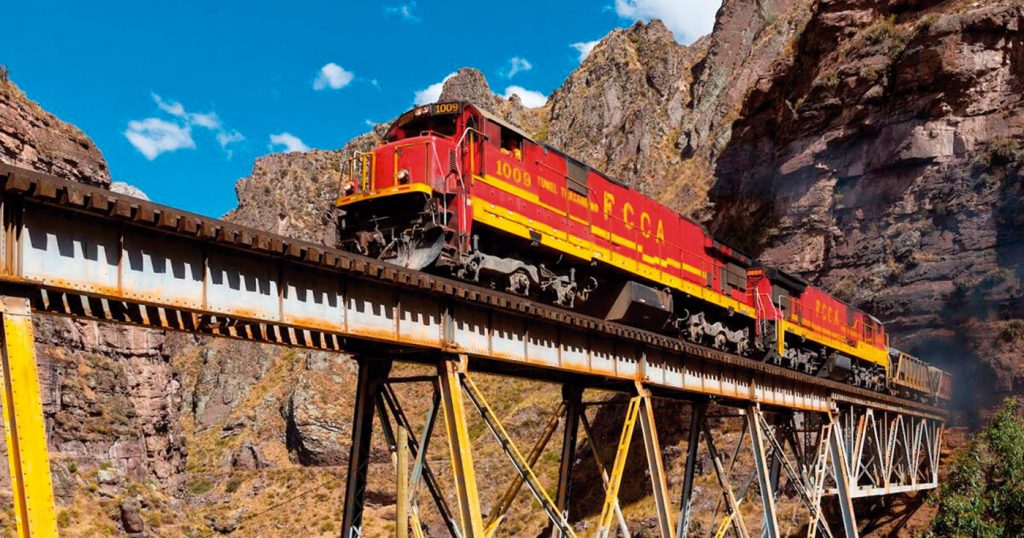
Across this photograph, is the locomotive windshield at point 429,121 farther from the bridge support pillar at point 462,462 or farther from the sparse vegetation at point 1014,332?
the sparse vegetation at point 1014,332

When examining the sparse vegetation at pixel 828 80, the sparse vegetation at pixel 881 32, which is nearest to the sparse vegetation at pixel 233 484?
the sparse vegetation at pixel 828 80

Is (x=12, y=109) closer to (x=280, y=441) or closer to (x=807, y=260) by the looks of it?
(x=280, y=441)

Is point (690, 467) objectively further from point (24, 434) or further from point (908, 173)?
point (908, 173)

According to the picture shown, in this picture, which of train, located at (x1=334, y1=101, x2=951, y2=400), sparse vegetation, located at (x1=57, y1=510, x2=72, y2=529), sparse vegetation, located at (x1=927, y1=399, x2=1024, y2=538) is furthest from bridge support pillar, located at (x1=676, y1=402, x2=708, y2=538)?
sparse vegetation, located at (x1=57, y1=510, x2=72, y2=529)

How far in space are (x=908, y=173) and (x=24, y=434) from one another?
171 feet

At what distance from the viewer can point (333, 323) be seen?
12.3 metres

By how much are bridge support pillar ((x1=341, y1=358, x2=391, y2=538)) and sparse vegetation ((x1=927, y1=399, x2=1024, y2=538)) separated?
21.9 meters

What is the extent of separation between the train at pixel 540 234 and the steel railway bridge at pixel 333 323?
1.62m

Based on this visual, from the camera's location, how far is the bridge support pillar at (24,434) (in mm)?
7859

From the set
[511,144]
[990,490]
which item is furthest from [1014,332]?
[511,144]

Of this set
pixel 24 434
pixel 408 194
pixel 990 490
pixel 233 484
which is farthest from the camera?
pixel 233 484

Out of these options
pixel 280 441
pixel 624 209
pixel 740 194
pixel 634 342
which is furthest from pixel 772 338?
pixel 280 441

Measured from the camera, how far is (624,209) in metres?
22.9

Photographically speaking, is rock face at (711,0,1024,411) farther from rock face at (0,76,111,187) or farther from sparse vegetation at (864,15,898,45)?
rock face at (0,76,111,187)
